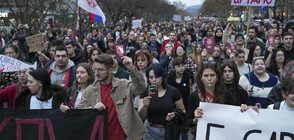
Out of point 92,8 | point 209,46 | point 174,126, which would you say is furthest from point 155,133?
point 92,8

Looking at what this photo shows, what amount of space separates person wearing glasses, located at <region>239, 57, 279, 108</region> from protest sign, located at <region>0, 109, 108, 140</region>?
7.48 ft

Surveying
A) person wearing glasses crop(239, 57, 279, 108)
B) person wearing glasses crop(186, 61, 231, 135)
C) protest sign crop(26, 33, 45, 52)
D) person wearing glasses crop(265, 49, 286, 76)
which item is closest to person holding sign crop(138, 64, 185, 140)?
person wearing glasses crop(186, 61, 231, 135)

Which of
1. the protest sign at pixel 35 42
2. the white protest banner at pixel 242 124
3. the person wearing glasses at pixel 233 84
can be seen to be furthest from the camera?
the protest sign at pixel 35 42

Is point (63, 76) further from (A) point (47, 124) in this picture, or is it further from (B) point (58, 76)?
(A) point (47, 124)

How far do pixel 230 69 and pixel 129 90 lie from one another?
1607mm

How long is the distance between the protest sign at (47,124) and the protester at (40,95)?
228mm

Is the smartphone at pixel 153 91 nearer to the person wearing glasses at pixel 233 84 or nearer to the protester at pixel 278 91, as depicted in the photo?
the person wearing glasses at pixel 233 84

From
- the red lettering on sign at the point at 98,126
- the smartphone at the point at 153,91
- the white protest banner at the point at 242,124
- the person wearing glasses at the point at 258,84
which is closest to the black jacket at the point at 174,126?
the white protest banner at the point at 242,124

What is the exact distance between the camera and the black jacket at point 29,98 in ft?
12.6

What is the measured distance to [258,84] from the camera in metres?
4.62

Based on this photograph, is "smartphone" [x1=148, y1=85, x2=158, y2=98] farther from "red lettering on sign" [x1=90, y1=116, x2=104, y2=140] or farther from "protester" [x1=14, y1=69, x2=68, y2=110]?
"protester" [x1=14, y1=69, x2=68, y2=110]

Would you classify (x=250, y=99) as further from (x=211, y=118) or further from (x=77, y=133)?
(x=77, y=133)

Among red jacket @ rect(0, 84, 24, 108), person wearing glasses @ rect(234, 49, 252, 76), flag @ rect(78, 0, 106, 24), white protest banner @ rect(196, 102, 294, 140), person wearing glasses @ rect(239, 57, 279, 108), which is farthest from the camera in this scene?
flag @ rect(78, 0, 106, 24)

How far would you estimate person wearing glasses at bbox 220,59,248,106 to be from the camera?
13.0 ft
